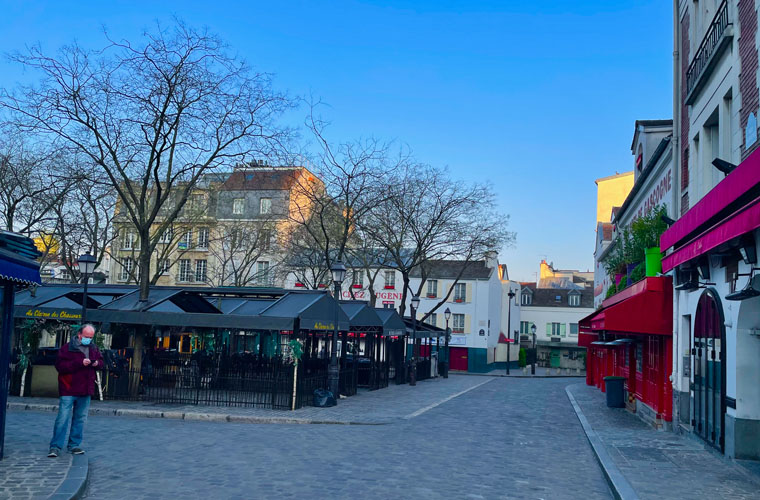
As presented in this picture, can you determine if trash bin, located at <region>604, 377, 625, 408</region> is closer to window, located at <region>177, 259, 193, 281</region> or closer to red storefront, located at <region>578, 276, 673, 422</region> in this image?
red storefront, located at <region>578, 276, 673, 422</region>

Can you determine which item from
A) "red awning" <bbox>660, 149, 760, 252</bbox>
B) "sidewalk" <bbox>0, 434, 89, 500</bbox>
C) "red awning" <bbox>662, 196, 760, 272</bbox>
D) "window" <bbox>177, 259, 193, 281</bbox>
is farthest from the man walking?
"window" <bbox>177, 259, 193, 281</bbox>

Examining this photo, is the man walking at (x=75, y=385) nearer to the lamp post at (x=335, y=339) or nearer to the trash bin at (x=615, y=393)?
the lamp post at (x=335, y=339)

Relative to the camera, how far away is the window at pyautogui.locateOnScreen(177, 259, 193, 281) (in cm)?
5556

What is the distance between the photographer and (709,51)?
1297 cm

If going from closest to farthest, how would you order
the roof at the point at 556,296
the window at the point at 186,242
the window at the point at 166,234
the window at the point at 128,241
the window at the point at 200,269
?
1. the window at the point at 166,234
2. the window at the point at 128,241
3. the window at the point at 186,242
4. the window at the point at 200,269
5. the roof at the point at 556,296

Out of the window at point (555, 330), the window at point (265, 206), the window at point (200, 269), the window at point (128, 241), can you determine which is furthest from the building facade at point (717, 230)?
the window at point (555, 330)

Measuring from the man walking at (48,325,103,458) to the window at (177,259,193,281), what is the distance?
46.7 metres

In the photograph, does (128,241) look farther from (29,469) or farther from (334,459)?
(29,469)

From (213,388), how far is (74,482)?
1113 cm

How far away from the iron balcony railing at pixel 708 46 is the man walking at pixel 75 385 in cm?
1116

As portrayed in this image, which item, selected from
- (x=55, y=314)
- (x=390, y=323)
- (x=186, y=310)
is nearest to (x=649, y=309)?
(x=186, y=310)

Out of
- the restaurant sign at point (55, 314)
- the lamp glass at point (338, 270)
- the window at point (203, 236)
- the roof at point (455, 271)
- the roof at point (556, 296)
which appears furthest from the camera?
the roof at point (556, 296)

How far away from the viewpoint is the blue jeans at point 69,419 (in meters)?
9.44

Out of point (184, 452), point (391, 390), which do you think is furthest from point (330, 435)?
point (391, 390)
